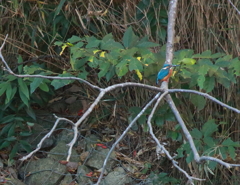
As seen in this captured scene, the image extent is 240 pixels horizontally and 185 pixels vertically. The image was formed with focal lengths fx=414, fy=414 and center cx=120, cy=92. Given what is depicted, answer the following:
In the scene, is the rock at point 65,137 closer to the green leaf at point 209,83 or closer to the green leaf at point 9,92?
the green leaf at point 9,92

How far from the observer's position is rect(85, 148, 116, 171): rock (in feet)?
9.75

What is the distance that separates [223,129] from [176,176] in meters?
0.48

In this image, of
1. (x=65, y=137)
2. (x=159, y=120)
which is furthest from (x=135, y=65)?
(x=65, y=137)

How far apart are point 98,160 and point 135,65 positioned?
4.01 ft

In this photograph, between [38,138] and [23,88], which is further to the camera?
[38,138]

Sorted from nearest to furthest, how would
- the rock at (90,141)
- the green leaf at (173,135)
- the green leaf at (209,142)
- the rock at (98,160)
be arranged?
the green leaf at (209,142) < the green leaf at (173,135) < the rock at (98,160) < the rock at (90,141)

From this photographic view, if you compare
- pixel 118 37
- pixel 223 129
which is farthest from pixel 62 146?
pixel 223 129

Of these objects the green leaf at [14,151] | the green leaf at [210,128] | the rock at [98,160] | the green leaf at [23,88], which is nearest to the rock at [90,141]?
the rock at [98,160]

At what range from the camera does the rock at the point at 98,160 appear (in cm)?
297

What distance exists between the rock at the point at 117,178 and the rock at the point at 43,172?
31cm

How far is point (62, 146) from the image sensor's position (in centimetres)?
307

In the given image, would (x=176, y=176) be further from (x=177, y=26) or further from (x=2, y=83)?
(x=2, y=83)

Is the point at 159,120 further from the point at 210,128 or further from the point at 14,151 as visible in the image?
the point at 14,151

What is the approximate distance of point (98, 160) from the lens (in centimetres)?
299
